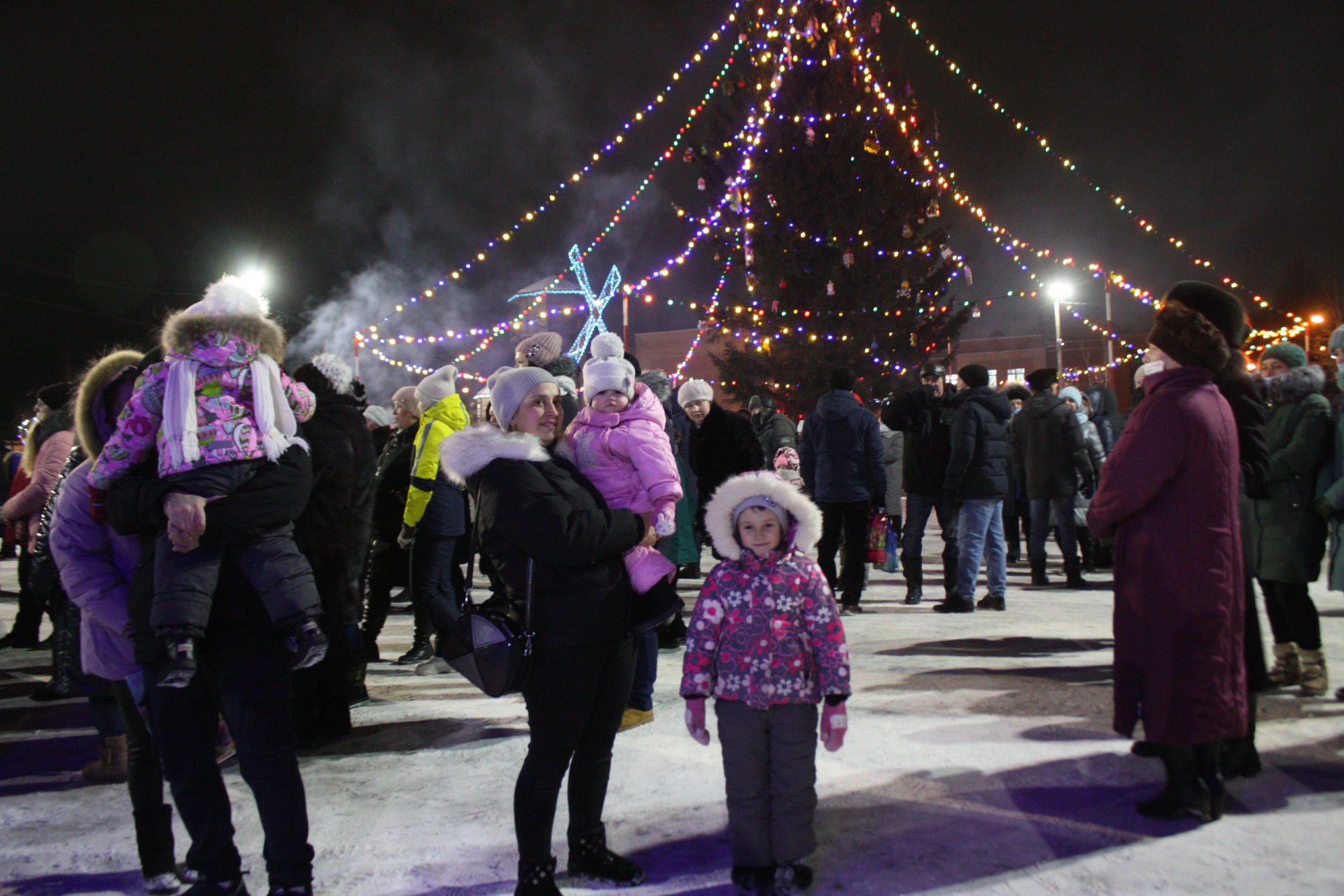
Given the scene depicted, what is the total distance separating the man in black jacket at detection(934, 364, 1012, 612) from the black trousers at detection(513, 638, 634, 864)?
5.16 meters

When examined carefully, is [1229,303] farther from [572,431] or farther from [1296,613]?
[572,431]

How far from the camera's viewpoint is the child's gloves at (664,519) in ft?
10.7

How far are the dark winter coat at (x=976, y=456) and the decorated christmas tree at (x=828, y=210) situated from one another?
16.9m

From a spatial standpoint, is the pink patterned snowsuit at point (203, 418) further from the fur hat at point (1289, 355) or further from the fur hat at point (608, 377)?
the fur hat at point (1289, 355)

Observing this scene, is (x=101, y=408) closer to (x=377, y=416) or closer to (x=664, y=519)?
(x=664, y=519)

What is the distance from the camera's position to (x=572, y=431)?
3.45 m

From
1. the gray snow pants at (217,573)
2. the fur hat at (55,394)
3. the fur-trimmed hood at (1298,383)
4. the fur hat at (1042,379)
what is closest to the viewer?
the gray snow pants at (217,573)

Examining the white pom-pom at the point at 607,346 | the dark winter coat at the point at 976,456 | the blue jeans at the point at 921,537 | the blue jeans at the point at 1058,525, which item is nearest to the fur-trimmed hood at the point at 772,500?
the white pom-pom at the point at 607,346

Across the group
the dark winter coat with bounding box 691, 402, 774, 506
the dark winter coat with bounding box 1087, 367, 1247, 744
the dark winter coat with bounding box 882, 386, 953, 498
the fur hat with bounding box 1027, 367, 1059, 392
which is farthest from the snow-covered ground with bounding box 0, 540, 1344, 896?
the fur hat with bounding box 1027, 367, 1059, 392

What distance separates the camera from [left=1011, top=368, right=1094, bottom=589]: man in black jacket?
8.51 meters

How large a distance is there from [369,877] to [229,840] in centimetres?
44

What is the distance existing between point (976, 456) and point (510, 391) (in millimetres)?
5341

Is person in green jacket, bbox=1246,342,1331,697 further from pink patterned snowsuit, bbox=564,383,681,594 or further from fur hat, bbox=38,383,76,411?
fur hat, bbox=38,383,76,411

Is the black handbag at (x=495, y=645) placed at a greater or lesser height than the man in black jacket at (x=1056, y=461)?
lesser
